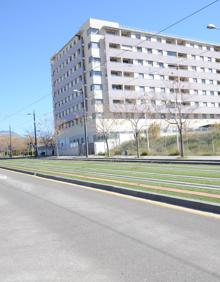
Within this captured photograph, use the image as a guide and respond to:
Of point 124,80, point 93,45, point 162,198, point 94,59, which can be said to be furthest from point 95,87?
point 162,198

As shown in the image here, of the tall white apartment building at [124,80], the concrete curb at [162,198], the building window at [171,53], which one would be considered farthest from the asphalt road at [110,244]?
the building window at [171,53]

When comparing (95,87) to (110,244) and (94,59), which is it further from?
(110,244)

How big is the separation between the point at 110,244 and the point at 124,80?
234 feet

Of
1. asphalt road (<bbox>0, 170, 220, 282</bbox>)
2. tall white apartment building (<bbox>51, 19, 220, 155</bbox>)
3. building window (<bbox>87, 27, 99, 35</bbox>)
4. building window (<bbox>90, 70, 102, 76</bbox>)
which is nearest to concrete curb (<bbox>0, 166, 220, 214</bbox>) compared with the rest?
asphalt road (<bbox>0, 170, 220, 282</bbox>)

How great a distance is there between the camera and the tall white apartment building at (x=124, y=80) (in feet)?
243

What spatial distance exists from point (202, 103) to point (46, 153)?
39.0 meters

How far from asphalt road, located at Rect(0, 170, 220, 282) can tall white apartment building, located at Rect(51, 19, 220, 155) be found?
56.6 metres

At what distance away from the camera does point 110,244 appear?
20.0ft

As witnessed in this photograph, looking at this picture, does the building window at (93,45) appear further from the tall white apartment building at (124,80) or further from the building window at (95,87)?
the building window at (95,87)

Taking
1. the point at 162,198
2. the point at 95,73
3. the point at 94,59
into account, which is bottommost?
the point at 162,198

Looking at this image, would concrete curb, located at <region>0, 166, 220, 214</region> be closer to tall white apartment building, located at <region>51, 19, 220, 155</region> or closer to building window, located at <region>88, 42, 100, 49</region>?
tall white apartment building, located at <region>51, 19, 220, 155</region>

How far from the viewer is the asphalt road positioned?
475cm

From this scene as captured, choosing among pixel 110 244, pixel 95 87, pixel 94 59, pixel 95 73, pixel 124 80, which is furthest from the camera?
pixel 124 80

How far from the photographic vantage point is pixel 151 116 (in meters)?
77.8
